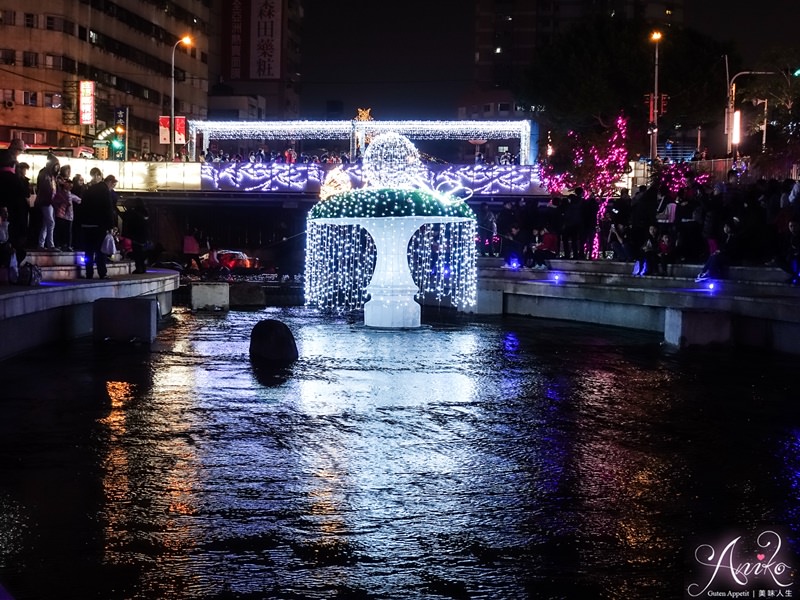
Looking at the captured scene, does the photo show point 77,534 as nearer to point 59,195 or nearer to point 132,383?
point 132,383

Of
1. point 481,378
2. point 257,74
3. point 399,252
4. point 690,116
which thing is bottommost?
point 481,378

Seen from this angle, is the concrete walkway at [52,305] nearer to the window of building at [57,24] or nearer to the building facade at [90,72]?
the building facade at [90,72]

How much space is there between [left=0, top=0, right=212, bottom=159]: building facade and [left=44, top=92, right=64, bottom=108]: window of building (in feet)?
0.20

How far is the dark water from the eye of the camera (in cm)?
516

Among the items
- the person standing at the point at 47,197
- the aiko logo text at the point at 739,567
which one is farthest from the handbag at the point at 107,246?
the aiko logo text at the point at 739,567

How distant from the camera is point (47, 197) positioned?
60.5ft

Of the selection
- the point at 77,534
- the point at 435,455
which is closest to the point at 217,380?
the point at 435,455

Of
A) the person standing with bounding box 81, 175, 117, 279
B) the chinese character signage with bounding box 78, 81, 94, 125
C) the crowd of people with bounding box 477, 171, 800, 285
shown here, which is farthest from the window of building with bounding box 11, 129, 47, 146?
the person standing with bounding box 81, 175, 117, 279

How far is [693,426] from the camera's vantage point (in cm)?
945

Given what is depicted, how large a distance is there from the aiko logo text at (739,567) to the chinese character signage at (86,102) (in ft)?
208

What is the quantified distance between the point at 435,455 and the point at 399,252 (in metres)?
12.1

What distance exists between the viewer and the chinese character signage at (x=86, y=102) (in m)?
64.8

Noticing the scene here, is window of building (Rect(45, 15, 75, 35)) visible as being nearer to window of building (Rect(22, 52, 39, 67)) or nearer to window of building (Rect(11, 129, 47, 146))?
window of building (Rect(22, 52, 39, 67))

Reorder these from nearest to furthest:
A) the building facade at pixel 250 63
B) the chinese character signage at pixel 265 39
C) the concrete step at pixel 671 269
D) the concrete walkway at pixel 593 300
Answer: the concrete walkway at pixel 593 300 → the concrete step at pixel 671 269 → the building facade at pixel 250 63 → the chinese character signage at pixel 265 39
